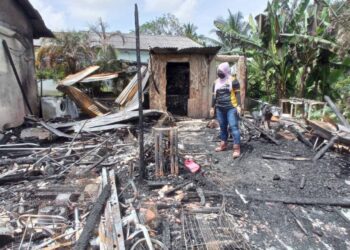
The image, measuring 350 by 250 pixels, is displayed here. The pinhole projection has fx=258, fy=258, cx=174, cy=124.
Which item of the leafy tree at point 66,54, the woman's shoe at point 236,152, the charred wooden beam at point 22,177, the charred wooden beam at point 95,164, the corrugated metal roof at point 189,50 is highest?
the leafy tree at point 66,54

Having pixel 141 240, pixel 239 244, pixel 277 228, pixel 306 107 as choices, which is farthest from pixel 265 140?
pixel 141 240

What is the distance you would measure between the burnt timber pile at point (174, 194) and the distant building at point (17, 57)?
5.03 ft

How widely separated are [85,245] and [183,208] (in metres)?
1.30

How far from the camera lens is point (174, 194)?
12.6 ft

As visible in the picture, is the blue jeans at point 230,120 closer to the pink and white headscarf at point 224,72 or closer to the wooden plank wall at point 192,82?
the pink and white headscarf at point 224,72

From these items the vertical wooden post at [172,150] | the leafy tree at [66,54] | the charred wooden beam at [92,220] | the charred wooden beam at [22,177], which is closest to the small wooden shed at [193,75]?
the leafy tree at [66,54]

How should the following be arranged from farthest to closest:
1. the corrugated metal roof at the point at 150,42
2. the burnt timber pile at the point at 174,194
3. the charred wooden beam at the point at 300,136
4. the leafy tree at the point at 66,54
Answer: the corrugated metal roof at the point at 150,42 → the leafy tree at the point at 66,54 → the charred wooden beam at the point at 300,136 → the burnt timber pile at the point at 174,194

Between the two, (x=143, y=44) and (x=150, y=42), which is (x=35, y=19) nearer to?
(x=143, y=44)

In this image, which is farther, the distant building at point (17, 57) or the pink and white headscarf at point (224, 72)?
the distant building at point (17, 57)

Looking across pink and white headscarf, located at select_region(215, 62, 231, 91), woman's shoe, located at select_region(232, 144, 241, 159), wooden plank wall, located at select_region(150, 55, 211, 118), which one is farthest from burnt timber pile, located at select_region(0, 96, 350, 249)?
wooden plank wall, located at select_region(150, 55, 211, 118)

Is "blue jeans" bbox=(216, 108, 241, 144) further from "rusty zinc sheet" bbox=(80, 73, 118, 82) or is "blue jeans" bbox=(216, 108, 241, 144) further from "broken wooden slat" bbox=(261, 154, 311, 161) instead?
"rusty zinc sheet" bbox=(80, 73, 118, 82)

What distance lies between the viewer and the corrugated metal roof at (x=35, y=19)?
8.53m

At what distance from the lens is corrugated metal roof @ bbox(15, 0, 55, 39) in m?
8.53

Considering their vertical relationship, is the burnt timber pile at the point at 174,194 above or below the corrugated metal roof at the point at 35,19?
below
